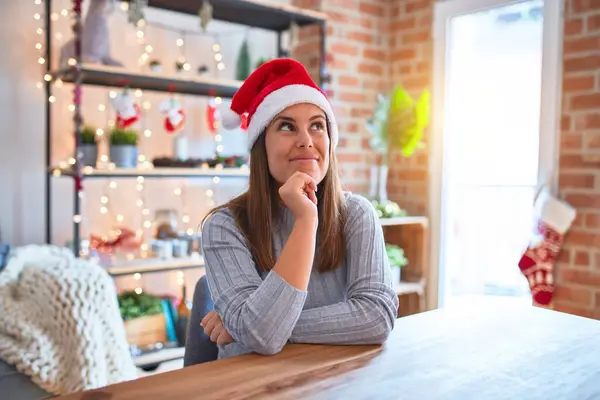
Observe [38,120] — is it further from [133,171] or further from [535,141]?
[535,141]

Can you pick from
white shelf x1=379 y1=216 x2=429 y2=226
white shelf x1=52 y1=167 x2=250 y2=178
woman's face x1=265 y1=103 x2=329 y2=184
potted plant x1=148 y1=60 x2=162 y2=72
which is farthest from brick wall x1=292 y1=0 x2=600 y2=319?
woman's face x1=265 y1=103 x2=329 y2=184

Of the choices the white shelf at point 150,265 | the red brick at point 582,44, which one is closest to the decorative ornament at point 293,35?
the white shelf at point 150,265

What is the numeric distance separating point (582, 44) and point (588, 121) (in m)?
0.36

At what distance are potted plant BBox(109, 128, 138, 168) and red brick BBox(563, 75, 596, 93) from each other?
199cm

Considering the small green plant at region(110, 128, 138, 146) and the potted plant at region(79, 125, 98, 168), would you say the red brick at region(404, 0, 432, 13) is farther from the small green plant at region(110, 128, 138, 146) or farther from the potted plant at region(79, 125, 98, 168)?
the potted plant at region(79, 125, 98, 168)

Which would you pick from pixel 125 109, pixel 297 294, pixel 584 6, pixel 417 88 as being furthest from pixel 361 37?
pixel 297 294

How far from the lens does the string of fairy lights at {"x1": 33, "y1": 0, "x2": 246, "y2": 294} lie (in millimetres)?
2668

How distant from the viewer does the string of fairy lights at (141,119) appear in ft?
8.75

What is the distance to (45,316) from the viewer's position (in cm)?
189

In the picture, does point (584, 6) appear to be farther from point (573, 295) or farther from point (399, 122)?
point (573, 295)

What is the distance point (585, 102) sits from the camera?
2.65 metres

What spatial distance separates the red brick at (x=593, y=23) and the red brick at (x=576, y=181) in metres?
0.66

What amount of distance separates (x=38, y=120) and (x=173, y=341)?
3.88 ft

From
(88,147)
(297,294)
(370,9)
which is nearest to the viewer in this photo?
(297,294)
